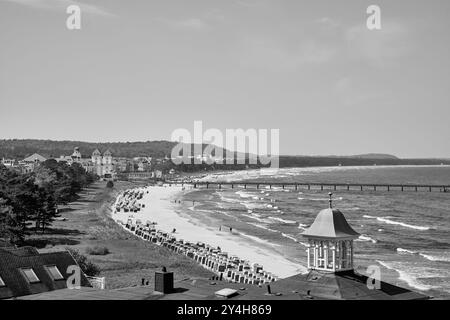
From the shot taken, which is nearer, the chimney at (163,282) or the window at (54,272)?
the chimney at (163,282)

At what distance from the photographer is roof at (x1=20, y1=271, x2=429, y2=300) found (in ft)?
72.0

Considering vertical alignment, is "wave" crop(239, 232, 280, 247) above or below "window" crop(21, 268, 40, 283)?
below

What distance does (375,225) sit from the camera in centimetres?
9906

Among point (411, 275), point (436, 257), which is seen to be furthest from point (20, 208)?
point (436, 257)

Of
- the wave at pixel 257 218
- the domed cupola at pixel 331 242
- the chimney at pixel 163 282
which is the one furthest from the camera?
the wave at pixel 257 218

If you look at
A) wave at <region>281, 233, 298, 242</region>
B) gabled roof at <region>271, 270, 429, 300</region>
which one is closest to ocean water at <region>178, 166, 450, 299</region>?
wave at <region>281, 233, 298, 242</region>

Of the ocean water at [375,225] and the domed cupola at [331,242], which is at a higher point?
the domed cupola at [331,242]

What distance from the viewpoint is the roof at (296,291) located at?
72.0ft

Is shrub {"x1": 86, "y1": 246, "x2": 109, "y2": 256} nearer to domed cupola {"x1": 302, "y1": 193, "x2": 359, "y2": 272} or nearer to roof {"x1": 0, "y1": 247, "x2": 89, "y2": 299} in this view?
roof {"x1": 0, "y1": 247, "x2": 89, "y2": 299}

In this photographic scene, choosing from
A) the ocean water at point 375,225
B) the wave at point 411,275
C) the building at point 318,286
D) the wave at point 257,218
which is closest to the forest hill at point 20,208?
the ocean water at point 375,225

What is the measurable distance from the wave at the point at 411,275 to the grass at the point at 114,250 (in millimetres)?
17353

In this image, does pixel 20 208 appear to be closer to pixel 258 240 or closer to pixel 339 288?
pixel 258 240

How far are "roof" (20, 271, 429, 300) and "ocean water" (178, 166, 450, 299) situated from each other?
28.5 metres

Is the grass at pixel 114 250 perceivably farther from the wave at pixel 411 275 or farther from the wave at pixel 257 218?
the wave at pixel 257 218
